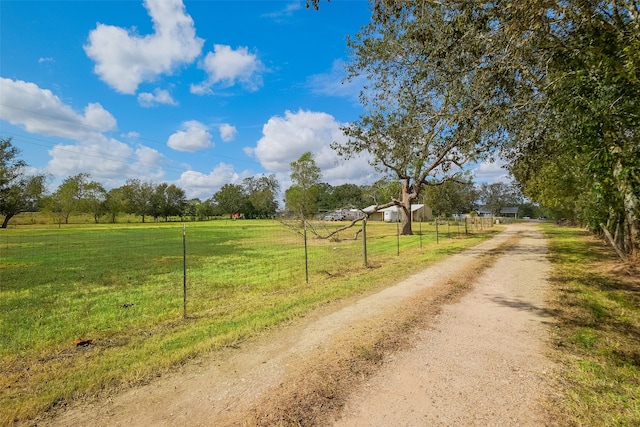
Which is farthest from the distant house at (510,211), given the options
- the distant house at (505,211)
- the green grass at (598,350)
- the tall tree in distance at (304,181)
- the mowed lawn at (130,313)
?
the green grass at (598,350)

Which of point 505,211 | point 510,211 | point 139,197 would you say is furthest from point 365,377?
point 510,211

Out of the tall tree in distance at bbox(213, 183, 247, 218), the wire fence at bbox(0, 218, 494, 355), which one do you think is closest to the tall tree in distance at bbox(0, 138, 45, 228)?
the wire fence at bbox(0, 218, 494, 355)

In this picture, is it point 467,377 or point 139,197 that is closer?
point 467,377

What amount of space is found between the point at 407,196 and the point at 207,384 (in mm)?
24590

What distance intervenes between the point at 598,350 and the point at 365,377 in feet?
11.1

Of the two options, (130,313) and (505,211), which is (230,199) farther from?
(130,313)

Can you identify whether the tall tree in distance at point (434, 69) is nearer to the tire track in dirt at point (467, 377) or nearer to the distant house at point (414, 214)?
the tire track in dirt at point (467, 377)

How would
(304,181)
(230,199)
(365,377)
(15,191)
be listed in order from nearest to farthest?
(365,377), (15,191), (304,181), (230,199)

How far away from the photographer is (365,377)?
12.0 feet

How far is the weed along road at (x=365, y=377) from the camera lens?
2.99 metres

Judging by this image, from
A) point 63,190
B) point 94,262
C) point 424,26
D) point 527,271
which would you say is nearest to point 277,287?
point 424,26

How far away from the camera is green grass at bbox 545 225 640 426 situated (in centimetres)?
304

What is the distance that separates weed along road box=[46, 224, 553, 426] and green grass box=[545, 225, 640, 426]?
26cm

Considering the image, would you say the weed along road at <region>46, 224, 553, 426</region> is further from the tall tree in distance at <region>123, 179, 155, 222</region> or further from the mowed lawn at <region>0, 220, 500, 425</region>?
the tall tree in distance at <region>123, 179, 155, 222</region>
